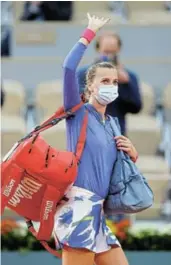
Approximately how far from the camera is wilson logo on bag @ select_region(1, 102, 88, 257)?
5.56 m

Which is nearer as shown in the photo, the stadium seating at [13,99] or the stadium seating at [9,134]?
the stadium seating at [9,134]

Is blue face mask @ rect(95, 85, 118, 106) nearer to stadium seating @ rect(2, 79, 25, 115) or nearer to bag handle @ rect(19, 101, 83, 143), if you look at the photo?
bag handle @ rect(19, 101, 83, 143)

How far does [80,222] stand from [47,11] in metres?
5.10

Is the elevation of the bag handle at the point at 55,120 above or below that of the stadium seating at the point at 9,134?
above

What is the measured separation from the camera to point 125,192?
227 inches

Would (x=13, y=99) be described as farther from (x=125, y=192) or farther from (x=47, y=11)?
(x=125, y=192)

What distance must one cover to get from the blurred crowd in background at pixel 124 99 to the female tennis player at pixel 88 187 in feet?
3.75

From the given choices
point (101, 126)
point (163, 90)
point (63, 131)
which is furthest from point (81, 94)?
point (163, 90)

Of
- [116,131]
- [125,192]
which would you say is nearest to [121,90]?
[116,131]

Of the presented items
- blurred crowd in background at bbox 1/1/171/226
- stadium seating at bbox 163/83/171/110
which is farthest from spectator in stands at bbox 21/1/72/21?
stadium seating at bbox 163/83/171/110

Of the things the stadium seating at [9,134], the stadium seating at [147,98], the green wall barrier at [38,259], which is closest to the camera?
the green wall barrier at [38,259]

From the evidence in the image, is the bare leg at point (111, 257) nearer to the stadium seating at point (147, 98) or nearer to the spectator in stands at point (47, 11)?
the stadium seating at point (147, 98)

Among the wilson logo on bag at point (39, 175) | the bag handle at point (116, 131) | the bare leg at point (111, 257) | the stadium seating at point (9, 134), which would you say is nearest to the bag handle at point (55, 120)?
the wilson logo on bag at point (39, 175)

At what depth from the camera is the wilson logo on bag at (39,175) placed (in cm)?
556
